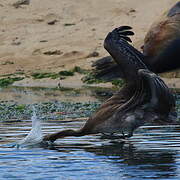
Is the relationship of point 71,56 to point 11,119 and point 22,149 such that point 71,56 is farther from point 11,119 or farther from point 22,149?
point 22,149

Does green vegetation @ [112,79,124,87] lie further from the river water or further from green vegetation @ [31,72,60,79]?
the river water

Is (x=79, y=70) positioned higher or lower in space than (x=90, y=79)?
higher

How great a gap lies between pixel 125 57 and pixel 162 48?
1015 centimetres

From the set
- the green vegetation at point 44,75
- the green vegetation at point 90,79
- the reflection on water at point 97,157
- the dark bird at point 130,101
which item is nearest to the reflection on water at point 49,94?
the green vegetation at point 90,79

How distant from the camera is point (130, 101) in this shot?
9922mm

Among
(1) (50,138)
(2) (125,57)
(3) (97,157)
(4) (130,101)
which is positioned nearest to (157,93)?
(4) (130,101)

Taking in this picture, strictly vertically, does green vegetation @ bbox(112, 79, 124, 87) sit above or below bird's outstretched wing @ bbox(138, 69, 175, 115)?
below

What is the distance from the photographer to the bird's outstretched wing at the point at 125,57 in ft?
32.9

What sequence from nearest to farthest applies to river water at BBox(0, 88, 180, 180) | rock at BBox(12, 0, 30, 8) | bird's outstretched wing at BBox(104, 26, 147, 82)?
river water at BBox(0, 88, 180, 180) → bird's outstretched wing at BBox(104, 26, 147, 82) → rock at BBox(12, 0, 30, 8)

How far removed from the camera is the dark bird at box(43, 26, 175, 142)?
9469mm

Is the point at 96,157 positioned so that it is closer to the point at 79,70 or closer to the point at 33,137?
the point at 33,137

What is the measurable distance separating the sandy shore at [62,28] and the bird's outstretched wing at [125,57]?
1137 cm

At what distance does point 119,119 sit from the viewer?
33.1 feet

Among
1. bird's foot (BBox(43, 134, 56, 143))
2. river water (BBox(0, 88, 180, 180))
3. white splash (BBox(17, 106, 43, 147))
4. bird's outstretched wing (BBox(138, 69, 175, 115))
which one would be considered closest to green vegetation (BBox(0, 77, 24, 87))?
river water (BBox(0, 88, 180, 180))
